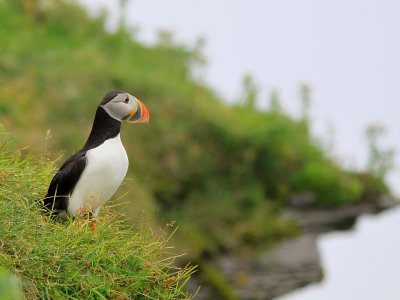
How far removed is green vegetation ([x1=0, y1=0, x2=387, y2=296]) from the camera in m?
15.1

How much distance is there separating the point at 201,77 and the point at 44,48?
13.1 ft

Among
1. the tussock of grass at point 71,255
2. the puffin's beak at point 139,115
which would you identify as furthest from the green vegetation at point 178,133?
the tussock of grass at point 71,255

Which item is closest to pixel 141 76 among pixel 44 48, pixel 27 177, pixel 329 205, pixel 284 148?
pixel 44 48

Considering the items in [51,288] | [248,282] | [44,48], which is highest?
[51,288]

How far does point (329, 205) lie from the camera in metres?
18.4

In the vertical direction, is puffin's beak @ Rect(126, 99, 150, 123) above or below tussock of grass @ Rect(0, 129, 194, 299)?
above

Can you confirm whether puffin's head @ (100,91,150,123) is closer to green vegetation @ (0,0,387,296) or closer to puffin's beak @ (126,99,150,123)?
puffin's beak @ (126,99,150,123)

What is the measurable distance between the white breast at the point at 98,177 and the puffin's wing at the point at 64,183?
3 cm

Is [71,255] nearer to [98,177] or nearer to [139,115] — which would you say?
[98,177]

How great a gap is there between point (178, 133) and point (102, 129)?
10145 millimetres

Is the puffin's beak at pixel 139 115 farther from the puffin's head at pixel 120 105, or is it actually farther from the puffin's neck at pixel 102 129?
the puffin's neck at pixel 102 129

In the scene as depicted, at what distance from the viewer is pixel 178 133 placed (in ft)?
53.8

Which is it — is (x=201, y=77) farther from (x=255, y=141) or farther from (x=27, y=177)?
(x=27, y=177)

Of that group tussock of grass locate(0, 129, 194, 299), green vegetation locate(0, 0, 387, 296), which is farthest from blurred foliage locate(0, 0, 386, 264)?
tussock of grass locate(0, 129, 194, 299)
